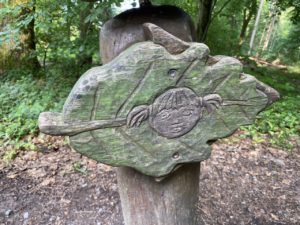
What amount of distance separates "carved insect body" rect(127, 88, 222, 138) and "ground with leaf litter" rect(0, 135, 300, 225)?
125 centimetres

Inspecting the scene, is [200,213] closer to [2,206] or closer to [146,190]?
[146,190]

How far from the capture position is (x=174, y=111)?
3.15ft

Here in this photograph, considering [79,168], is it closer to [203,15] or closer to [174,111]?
[174,111]

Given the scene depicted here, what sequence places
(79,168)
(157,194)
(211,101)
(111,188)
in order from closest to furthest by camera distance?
1. (211,101)
2. (157,194)
3. (111,188)
4. (79,168)

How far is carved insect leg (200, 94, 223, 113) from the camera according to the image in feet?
3.22

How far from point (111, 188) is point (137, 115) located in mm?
1565

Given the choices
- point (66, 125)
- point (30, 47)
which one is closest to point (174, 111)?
point (66, 125)

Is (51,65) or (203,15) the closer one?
(203,15)

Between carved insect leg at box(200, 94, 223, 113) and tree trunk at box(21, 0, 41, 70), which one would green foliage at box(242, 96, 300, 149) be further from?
tree trunk at box(21, 0, 41, 70)

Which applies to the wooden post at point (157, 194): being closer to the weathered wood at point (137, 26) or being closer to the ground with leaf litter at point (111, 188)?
the weathered wood at point (137, 26)

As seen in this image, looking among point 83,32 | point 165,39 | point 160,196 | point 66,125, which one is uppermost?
point 165,39

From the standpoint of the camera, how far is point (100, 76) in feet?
2.79

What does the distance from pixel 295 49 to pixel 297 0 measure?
4.96 m

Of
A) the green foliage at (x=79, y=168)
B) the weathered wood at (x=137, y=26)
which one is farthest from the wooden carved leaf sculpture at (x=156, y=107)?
the green foliage at (x=79, y=168)
